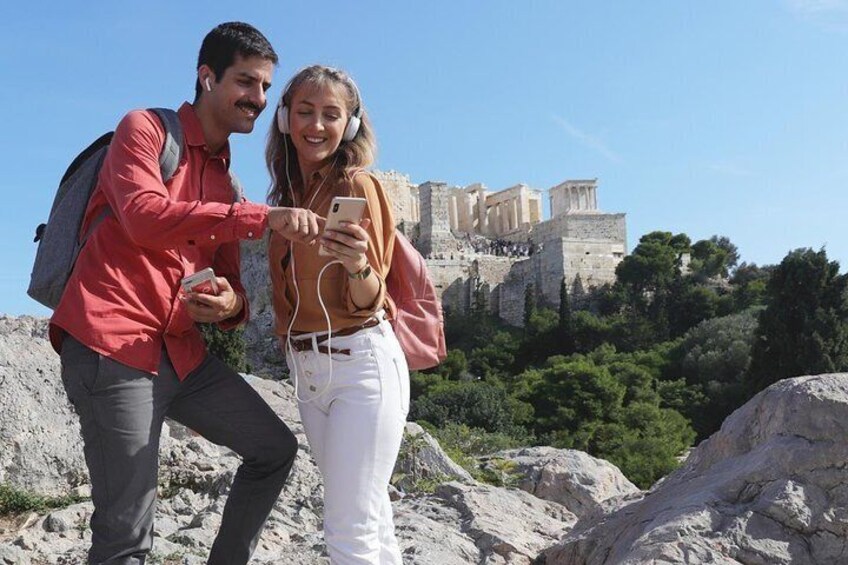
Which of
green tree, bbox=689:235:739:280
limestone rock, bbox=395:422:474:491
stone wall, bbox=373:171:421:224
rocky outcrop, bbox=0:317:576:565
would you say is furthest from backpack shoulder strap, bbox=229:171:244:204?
stone wall, bbox=373:171:421:224

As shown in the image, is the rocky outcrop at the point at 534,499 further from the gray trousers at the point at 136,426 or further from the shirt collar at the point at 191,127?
the shirt collar at the point at 191,127

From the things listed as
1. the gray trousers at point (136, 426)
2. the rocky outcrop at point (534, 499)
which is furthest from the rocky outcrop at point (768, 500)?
the gray trousers at point (136, 426)

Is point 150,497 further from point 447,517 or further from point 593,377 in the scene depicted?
point 593,377

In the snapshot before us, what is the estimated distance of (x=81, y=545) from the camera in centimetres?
357

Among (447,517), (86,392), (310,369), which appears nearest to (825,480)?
(310,369)

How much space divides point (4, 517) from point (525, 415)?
54.5 feet

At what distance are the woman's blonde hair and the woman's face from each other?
20 mm

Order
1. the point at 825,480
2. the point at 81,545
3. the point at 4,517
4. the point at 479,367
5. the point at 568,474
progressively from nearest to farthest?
the point at 825,480
the point at 81,545
the point at 4,517
the point at 568,474
the point at 479,367

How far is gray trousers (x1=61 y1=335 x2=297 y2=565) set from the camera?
212 centimetres

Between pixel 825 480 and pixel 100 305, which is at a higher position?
pixel 100 305

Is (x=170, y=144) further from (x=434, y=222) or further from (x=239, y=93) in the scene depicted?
(x=434, y=222)

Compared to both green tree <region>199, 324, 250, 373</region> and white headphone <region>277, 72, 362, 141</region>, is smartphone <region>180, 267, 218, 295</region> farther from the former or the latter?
green tree <region>199, 324, 250, 373</region>

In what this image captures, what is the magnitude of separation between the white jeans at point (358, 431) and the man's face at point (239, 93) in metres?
0.66

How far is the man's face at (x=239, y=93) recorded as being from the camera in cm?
Result: 238
